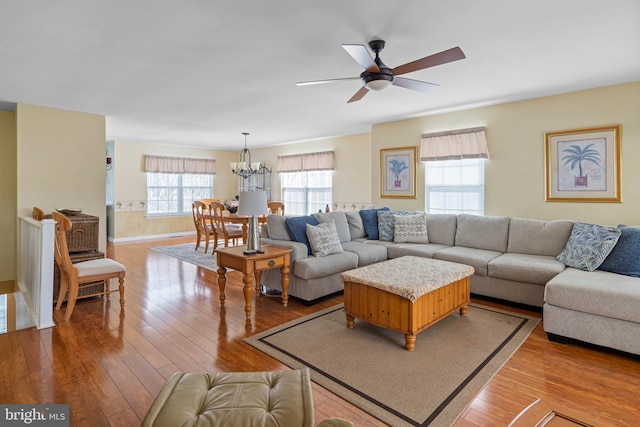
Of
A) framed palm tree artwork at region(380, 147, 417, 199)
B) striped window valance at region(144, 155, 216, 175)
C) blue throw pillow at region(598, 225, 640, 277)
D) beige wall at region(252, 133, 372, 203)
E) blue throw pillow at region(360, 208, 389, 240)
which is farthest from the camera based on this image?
striped window valance at region(144, 155, 216, 175)

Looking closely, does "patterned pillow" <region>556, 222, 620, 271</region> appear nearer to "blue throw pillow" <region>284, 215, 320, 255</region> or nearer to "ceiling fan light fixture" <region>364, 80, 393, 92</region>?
"ceiling fan light fixture" <region>364, 80, 393, 92</region>

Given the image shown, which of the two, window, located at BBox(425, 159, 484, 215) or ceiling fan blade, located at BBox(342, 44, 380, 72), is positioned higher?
ceiling fan blade, located at BBox(342, 44, 380, 72)

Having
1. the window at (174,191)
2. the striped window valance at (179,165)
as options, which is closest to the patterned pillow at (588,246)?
→ the striped window valance at (179,165)

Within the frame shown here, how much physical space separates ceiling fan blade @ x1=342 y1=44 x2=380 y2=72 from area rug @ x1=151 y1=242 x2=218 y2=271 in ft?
12.9

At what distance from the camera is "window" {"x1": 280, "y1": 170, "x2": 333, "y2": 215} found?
798 centimetres

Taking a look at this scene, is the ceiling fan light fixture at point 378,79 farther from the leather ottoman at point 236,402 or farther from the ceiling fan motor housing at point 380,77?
the leather ottoman at point 236,402

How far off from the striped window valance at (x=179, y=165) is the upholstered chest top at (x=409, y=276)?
22.6ft

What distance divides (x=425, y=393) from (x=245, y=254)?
203 centimetres

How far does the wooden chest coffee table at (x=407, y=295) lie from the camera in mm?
2664

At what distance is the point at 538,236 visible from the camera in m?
3.96

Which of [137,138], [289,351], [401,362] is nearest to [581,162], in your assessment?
[401,362]

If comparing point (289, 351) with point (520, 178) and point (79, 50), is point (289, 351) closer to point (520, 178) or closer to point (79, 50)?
point (79, 50)

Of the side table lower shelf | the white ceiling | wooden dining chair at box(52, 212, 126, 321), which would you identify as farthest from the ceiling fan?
the side table lower shelf

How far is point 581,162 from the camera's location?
402 centimetres
